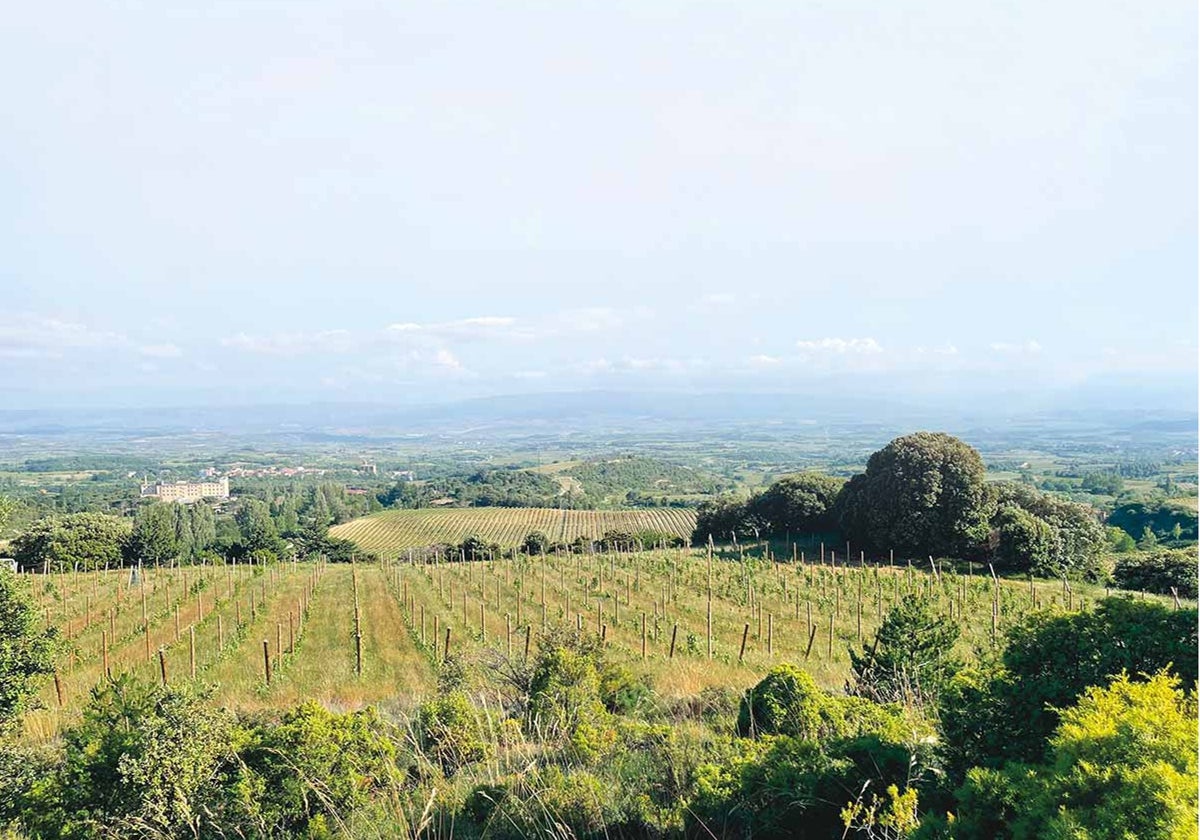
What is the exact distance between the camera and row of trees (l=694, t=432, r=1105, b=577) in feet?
68.2

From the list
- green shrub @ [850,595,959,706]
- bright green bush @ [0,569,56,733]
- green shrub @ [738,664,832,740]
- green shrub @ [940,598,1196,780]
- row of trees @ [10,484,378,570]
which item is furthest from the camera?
row of trees @ [10,484,378,570]

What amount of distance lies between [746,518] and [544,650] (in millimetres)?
22742

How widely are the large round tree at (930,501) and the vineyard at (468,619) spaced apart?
1.04 metres

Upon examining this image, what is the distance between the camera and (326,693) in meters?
10.2

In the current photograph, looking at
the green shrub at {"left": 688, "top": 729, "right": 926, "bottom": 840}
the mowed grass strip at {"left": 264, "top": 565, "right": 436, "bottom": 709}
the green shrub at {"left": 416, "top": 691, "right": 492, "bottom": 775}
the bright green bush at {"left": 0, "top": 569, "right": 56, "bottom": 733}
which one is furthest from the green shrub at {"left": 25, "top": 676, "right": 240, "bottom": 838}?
the bright green bush at {"left": 0, "top": 569, "right": 56, "bottom": 733}

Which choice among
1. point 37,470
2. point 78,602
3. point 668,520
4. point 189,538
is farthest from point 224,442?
point 78,602

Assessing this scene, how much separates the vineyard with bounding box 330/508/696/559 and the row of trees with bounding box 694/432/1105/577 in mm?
18734

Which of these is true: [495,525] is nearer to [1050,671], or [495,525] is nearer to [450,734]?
[450,734]

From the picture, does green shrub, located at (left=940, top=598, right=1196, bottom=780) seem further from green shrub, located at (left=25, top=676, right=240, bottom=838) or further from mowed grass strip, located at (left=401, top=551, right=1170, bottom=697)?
mowed grass strip, located at (left=401, top=551, right=1170, bottom=697)

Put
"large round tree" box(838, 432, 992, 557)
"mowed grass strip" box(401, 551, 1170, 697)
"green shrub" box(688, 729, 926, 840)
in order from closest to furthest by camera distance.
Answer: "green shrub" box(688, 729, 926, 840), "mowed grass strip" box(401, 551, 1170, 697), "large round tree" box(838, 432, 992, 557)

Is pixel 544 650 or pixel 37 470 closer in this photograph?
pixel 544 650

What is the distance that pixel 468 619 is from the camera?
52.1 feet

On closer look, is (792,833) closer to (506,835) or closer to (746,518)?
(506,835)

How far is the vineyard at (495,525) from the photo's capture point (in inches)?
1710
